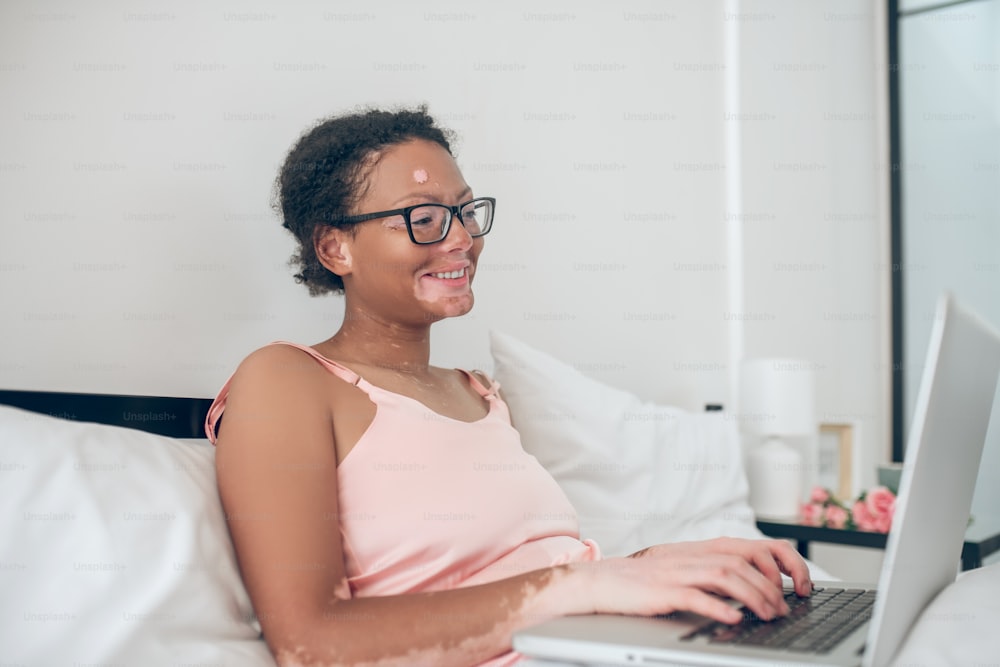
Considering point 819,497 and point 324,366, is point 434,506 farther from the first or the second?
point 819,497

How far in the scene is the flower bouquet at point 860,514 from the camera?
2.24 meters

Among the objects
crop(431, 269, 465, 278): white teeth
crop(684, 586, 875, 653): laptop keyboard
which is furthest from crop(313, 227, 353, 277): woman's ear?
crop(684, 586, 875, 653): laptop keyboard

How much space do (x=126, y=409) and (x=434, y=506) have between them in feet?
1.56

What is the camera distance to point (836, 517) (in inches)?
90.4

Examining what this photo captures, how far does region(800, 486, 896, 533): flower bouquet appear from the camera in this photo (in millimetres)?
2238

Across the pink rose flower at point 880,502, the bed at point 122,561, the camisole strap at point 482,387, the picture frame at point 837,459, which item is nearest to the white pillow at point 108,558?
the bed at point 122,561

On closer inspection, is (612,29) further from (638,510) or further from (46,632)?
(46,632)

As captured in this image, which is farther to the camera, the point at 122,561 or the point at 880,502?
the point at 880,502

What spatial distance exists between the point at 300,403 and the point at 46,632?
36 cm

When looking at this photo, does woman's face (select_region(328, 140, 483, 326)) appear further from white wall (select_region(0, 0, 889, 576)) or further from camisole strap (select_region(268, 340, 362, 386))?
white wall (select_region(0, 0, 889, 576))

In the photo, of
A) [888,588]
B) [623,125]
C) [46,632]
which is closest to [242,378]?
[46,632]

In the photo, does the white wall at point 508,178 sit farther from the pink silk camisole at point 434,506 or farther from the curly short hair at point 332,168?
the pink silk camisole at point 434,506

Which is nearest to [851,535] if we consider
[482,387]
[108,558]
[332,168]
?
[482,387]

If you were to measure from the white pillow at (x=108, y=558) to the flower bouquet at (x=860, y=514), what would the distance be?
5.67 feet
